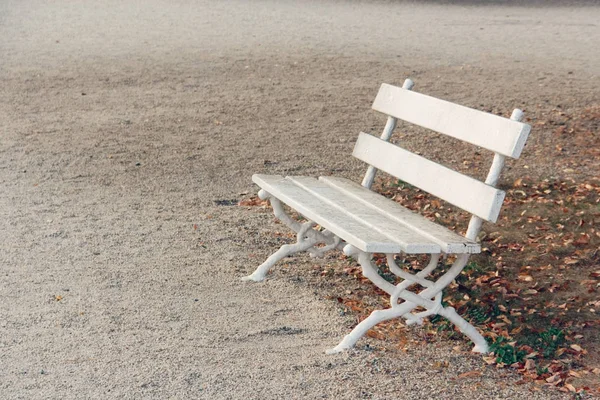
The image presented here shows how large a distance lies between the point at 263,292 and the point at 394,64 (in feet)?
27.2

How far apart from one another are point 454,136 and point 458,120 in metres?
0.09

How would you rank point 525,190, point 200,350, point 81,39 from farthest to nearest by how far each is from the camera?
point 81,39 → point 525,190 → point 200,350

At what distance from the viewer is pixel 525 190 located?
7191 millimetres

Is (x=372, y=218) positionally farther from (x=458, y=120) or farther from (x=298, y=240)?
(x=298, y=240)

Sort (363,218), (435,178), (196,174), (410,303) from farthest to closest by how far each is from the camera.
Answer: (196,174)
(435,178)
(363,218)
(410,303)

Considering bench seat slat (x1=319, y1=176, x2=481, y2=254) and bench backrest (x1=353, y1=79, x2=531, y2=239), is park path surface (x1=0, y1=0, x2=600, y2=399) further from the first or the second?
bench backrest (x1=353, y1=79, x2=531, y2=239)

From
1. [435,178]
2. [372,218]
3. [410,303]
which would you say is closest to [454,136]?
[435,178]

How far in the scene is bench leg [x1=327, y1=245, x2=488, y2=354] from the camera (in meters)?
4.34

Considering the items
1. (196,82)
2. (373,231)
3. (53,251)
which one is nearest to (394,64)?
(196,82)

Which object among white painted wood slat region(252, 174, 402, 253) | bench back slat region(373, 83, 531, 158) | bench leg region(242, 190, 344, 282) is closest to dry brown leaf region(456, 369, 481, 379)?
white painted wood slat region(252, 174, 402, 253)

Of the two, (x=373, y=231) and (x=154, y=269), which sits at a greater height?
(x=373, y=231)

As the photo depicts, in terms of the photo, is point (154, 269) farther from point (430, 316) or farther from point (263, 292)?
point (430, 316)

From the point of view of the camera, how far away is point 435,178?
15.7 ft

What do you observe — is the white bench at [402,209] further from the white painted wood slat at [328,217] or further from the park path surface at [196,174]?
the park path surface at [196,174]
